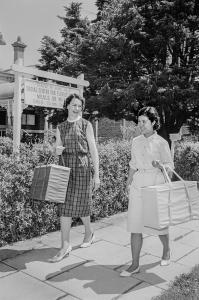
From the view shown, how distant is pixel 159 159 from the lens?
3.75 m

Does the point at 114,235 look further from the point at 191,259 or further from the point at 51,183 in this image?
the point at 51,183

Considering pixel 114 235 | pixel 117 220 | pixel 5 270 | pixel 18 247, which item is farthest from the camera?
pixel 117 220

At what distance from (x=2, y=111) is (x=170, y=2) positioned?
11199 mm

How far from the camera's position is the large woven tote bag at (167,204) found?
10.8 feet

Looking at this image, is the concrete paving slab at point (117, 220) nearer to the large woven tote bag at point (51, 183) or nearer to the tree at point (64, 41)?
the large woven tote bag at point (51, 183)

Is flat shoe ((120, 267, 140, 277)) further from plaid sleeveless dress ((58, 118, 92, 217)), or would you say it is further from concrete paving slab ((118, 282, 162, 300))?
plaid sleeveless dress ((58, 118, 92, 217))

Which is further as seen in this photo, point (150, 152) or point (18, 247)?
point (18, 247)

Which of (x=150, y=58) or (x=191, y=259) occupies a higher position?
(x=150, y=58)

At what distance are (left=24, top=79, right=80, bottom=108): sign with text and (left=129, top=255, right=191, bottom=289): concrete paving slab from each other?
2848mm

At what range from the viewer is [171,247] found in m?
4.76

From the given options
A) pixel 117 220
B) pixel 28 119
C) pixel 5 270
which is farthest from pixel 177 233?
pixel 28 119

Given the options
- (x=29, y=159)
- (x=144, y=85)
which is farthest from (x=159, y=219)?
(x=144, y=85)

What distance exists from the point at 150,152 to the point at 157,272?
1304mm

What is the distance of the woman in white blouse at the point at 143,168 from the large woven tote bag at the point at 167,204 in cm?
16
